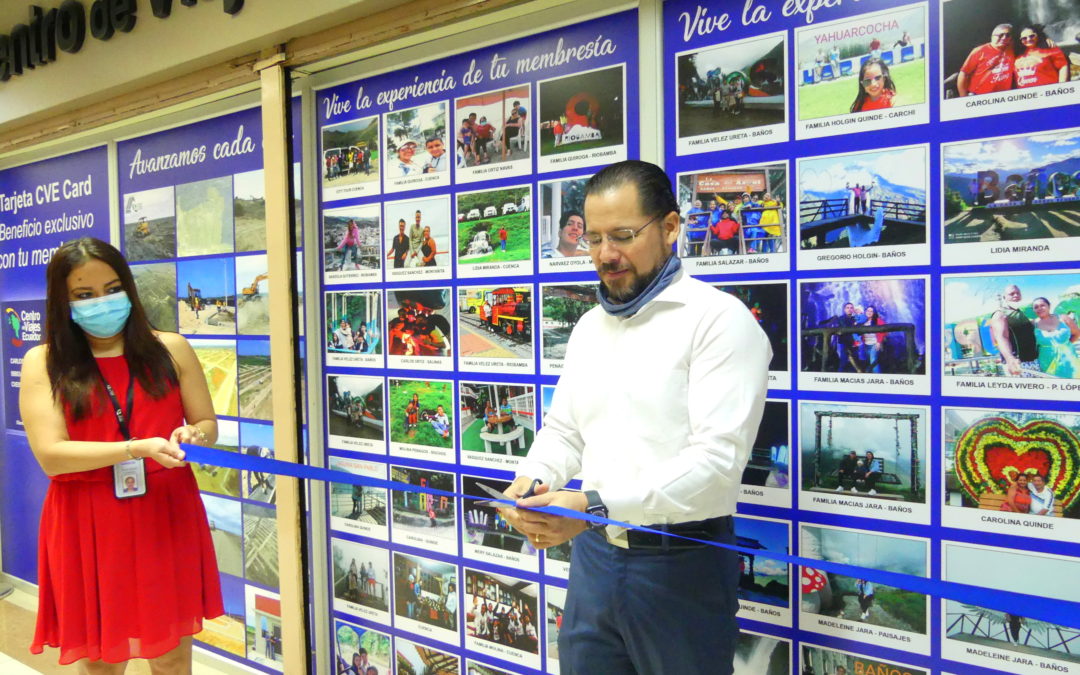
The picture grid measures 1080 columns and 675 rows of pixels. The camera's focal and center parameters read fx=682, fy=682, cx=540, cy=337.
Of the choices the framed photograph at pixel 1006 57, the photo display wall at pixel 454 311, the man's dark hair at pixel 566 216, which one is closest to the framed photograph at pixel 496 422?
the photo display wall at pixel 454 311

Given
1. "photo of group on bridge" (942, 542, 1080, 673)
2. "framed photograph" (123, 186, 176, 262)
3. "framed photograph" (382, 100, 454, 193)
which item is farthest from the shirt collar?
"framed photograph" (123, 186, 176, 262)

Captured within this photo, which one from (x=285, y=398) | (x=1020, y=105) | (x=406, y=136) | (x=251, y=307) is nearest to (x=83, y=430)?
(x=285, y=398)

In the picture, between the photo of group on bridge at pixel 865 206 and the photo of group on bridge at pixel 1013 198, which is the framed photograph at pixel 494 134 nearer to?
the photo of group on bridge at pixel 865 206

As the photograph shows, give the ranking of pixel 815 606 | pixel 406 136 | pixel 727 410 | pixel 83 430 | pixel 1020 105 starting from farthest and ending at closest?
pixel 406 136
pixel 83 430
pixel 815 606
pixel 1020 105
pixel 727 410

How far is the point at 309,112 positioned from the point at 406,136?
580 mm

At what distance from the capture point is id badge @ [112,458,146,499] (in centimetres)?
224

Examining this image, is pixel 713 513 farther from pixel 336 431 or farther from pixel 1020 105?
pixel 336 431

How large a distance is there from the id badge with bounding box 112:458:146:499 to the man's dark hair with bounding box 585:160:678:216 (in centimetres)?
177

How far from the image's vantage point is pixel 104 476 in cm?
226

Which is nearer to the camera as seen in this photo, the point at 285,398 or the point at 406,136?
the point at 406,136

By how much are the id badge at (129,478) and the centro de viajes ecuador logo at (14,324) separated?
9.66 ft

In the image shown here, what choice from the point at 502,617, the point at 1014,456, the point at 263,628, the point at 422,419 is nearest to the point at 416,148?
the point at 422,419

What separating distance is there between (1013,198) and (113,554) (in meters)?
2.82

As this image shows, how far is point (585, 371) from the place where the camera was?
1697mm
